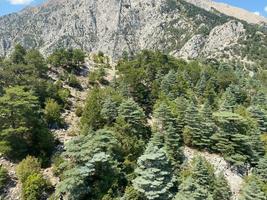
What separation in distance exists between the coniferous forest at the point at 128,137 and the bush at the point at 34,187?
0.35 feet

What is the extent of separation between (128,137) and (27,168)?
12.5 m

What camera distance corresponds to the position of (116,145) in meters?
44.4

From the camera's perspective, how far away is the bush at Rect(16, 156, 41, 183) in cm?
4231

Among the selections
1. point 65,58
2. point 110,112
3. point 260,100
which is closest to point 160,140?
point 110,112

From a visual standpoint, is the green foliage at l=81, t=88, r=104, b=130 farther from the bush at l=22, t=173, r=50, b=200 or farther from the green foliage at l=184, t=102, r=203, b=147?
the green foliage at l=184, t=102, r=203, b=147

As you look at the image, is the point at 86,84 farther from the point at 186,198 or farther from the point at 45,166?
the point at 186,198

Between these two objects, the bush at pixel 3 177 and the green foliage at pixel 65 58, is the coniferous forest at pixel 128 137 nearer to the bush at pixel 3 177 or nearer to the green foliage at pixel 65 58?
the bush at pixel 3 177

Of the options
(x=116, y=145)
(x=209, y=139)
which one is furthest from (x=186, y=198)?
(x=209, y=139)

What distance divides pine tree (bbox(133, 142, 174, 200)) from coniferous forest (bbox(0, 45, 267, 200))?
11cm

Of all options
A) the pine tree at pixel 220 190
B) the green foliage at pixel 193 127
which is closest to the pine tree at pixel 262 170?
the pine tree at pixel 220 190

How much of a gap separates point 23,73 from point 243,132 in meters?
36.3

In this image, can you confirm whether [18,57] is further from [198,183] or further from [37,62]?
[198,183]

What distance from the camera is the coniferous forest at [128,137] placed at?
41.1 metres

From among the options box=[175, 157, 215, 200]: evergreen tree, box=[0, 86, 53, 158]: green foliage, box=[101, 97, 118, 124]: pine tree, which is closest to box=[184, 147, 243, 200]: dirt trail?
box=[175, 157, 215, 200]: evergreen tree
